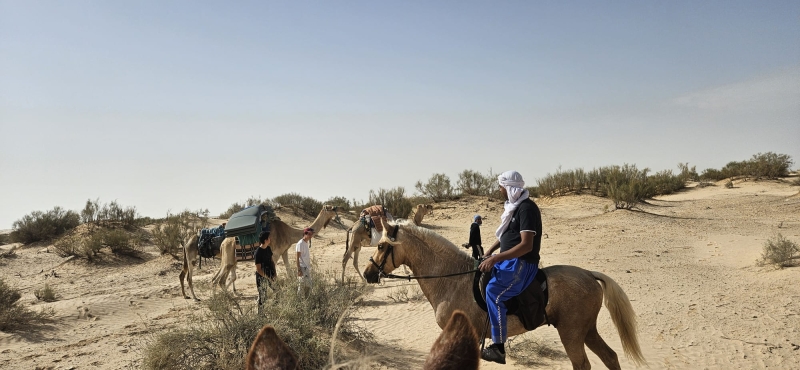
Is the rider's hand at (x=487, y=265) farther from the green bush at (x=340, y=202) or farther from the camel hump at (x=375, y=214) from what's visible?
the green bush at (x=340, y=202)

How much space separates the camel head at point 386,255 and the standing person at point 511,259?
1.28 meters

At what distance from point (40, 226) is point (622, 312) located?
2571 centimetres

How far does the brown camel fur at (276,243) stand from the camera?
11.6m

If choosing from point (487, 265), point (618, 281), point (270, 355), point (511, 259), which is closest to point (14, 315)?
point (487, 265)

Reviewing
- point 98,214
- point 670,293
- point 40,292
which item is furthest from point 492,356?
point 98,214

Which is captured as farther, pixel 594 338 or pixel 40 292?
pixel 40 292

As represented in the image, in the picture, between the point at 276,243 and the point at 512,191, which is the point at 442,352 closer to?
the point at 512,191

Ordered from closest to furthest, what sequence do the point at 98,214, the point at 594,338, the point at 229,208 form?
the point at 594,338, the point at 98,214, the point at 229,208

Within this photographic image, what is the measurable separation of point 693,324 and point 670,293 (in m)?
2.19

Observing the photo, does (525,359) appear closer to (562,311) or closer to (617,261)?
(562,311)

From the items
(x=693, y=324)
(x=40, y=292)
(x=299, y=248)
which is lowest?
(x=693, y=324)

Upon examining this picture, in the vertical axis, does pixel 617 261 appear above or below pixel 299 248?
below

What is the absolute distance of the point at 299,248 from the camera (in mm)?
9672

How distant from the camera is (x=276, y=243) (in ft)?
40.9
